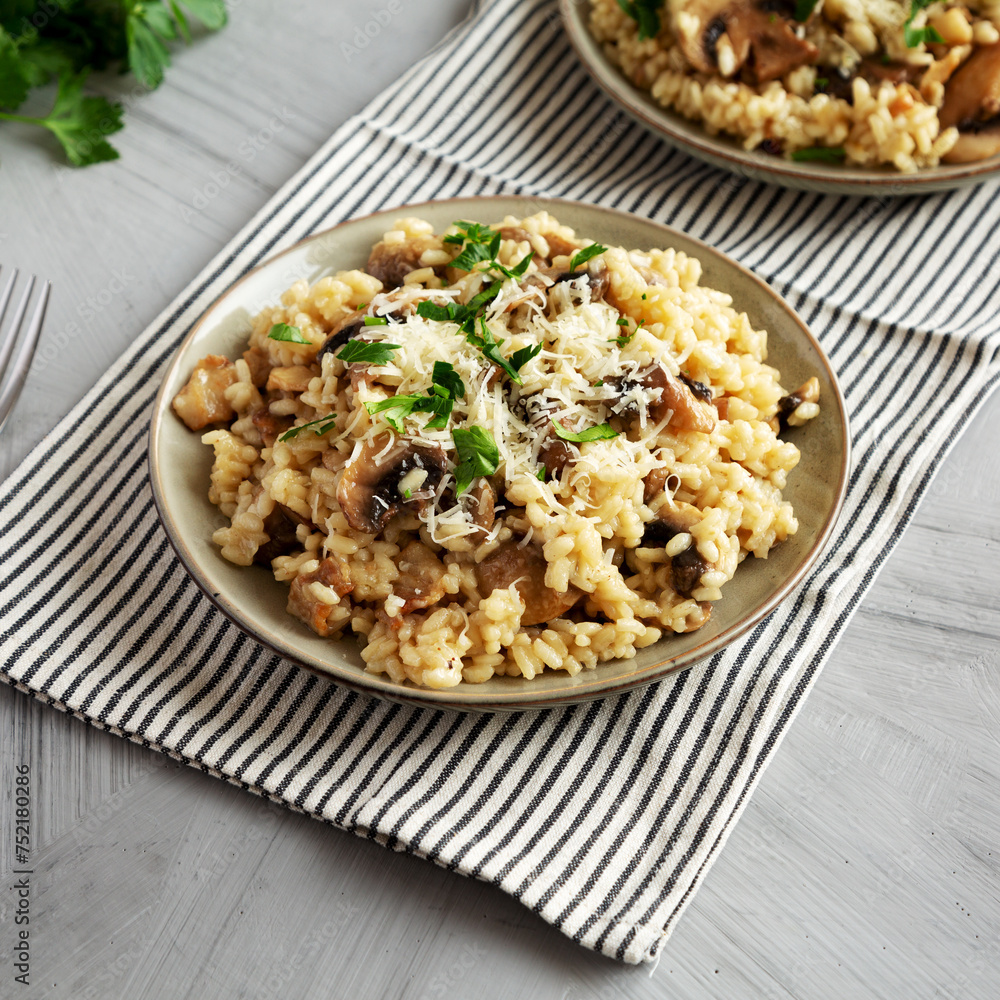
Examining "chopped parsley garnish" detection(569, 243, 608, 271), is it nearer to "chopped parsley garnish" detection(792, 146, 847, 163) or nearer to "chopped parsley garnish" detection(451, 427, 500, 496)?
"chopped parsley garnish" detection(451, 427, 500, 496)

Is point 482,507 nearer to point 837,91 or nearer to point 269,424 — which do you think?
point 269,424

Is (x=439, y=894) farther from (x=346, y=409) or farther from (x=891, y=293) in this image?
(x=891, y=293)

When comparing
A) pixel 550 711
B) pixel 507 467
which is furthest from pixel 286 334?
pixel 550 711

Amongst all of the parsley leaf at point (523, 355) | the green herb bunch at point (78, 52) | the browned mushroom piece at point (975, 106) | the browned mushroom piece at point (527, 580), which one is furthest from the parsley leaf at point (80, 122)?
the browned mushroom piece at point (975, 106)

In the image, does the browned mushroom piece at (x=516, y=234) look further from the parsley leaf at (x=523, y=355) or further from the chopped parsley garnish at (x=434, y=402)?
the chopped parsley garnish at (x=434, y=402)

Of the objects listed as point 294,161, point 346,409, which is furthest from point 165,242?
point 346,409

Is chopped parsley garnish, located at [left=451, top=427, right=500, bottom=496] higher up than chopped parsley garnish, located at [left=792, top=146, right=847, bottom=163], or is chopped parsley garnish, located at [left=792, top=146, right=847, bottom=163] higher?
chopped parsley garnish, located at [left=451, top=427, right=500, bottom=496]

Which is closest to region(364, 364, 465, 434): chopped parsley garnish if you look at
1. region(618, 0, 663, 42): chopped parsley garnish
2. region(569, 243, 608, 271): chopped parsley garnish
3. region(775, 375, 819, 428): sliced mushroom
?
region(569, 243, 608, 271): chopped parsley garnish
